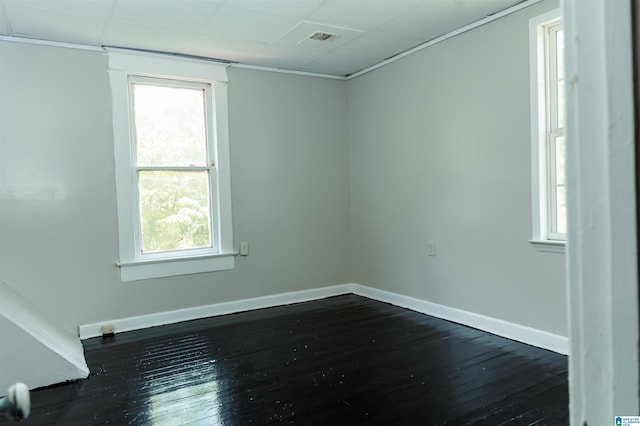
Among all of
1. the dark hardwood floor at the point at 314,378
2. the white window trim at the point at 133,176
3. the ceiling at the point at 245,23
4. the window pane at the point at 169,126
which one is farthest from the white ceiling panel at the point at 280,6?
the dark hardwood floor at the point at 314,378

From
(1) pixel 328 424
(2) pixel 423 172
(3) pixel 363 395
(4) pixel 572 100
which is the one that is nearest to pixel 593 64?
(4) pixel 572 100

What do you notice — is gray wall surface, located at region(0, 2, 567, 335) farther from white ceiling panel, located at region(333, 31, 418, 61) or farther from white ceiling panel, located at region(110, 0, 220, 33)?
white ceiling panel, located at region(110, 0, 220, 33)

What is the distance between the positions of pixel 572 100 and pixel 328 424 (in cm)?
202

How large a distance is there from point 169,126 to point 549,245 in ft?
10.9

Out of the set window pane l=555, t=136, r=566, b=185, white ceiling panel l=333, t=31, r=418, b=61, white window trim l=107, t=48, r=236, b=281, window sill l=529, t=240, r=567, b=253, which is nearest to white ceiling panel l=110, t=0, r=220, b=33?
white window trim l=107, t=48, r=236, b=281

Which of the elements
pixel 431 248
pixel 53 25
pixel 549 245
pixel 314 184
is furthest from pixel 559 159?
pixel 53 25

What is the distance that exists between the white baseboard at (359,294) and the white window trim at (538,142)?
2.14 feet

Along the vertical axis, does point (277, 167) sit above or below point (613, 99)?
above

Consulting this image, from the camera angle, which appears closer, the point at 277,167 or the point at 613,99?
the point at 613,99

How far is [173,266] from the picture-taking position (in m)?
3.98

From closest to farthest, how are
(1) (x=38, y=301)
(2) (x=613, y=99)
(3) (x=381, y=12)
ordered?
(2) (x=613, y=99)
(3) (x=381, y=12)
(1) (x=38, y=301)

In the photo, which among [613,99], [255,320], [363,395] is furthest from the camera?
[255,320]

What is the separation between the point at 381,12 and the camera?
3.12m

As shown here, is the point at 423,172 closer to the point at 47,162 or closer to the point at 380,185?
the point at 380,185
